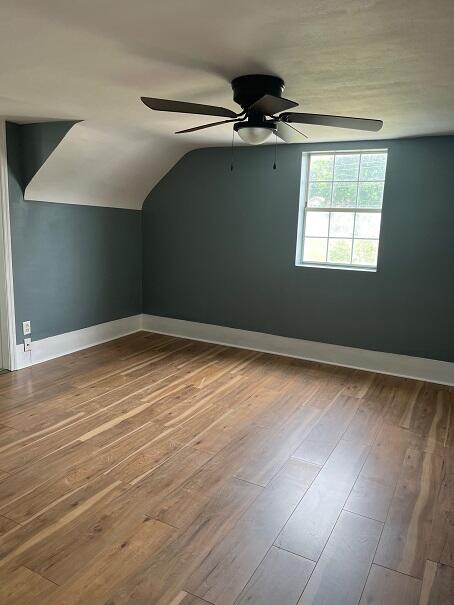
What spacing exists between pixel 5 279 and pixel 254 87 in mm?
2858

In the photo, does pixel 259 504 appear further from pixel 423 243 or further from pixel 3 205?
pixel 3 205

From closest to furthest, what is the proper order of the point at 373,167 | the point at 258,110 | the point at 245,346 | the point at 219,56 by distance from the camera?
the point at 219,56, the point at 258,110, the point at 373,167, the point at 245,346

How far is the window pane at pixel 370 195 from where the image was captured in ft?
14.1

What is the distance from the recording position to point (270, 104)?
7.27 ft

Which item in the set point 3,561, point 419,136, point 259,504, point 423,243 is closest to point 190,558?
point 259,504

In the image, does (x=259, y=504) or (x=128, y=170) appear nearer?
(x=259, y=504)

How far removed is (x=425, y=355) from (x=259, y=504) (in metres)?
2.61

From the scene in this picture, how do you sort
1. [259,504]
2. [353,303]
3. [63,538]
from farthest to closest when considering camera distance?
1. [353,303]
2. [259,504]
3. [63,538]

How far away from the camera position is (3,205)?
3.83 metres

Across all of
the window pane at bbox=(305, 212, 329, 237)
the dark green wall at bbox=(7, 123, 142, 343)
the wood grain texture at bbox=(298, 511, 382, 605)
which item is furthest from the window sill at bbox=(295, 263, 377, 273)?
the wood grain texture at bbox=(298, 511, 382, 605)

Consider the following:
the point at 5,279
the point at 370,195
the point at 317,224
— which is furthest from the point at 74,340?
the point at 370,195

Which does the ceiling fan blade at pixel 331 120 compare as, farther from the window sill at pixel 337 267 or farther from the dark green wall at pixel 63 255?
the dark green wall at pixel 63 255

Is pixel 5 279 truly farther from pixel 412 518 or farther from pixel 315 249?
pixel 412 518

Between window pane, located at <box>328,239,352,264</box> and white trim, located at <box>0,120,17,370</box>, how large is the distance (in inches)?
124
